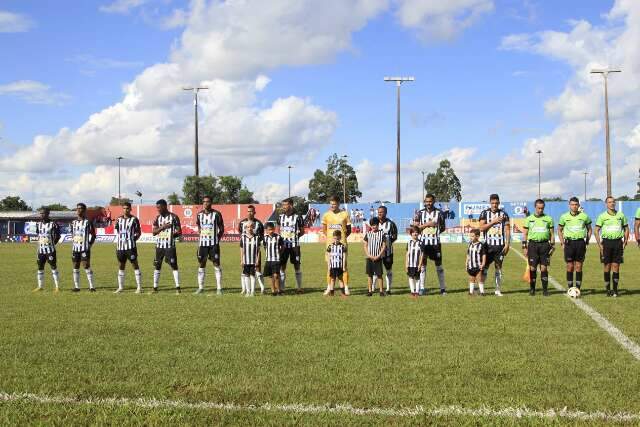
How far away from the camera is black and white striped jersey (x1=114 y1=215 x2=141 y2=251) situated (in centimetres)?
1563

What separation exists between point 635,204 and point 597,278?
38.8 m

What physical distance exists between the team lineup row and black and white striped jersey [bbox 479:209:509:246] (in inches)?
0.8

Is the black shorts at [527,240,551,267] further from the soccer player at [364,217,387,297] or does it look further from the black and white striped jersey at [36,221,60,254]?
the black and white striped jersey at [36,221,60,254]

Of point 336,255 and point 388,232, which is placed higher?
point 388,232

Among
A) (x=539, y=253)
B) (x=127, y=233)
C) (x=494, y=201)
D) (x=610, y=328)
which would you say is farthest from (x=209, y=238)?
(x=610, y=328)

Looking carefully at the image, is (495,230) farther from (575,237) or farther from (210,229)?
(210,229)

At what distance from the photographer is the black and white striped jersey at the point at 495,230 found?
47.2ft

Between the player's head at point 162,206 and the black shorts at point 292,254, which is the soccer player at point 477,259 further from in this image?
the player's head at point 162,206

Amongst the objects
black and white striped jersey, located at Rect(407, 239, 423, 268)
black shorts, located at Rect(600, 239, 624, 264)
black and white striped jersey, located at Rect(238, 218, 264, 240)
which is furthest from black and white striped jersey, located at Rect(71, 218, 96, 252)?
black shorts, located at Rect(600, 239, 624, 264)

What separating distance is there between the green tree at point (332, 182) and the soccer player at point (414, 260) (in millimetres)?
83059

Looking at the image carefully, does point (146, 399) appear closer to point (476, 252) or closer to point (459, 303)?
point (459, 303)

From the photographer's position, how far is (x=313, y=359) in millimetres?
7410

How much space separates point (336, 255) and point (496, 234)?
133 inches

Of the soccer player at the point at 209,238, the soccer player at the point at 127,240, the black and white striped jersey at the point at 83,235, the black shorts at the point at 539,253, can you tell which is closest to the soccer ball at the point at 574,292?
the black shorts at the point at 539,253
